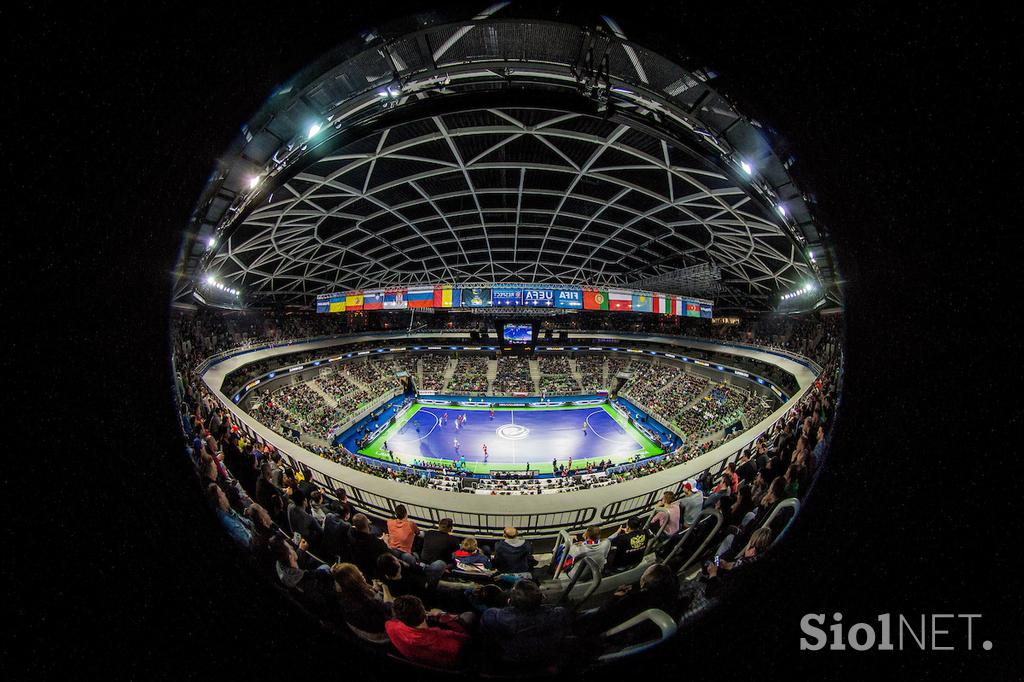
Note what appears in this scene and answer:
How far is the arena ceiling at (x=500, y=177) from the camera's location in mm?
999

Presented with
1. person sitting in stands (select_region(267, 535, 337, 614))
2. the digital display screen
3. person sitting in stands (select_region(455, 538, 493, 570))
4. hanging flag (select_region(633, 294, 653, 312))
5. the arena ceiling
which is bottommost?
person sitting in stands (select_region(455, 538, 493, 570))

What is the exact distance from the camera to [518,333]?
8844mm

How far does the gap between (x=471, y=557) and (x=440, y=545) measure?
7.5 inches

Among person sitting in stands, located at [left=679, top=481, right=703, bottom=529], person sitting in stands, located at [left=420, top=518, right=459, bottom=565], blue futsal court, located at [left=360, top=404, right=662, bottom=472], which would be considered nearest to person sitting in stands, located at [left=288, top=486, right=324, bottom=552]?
person sitting in stands, located at [left=420, top=518, right=459, bottom=565]

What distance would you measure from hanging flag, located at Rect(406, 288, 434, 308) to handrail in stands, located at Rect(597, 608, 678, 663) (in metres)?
5.31

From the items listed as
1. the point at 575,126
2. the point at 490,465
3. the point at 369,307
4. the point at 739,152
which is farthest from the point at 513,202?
the point at 490,465

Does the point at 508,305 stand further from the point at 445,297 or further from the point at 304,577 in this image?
the point at 304,577

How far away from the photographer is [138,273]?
737 millimetres

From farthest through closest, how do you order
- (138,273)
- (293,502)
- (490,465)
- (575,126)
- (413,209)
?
(490,465) → (413,209) → (575,126) → (293,502) → (138,273)

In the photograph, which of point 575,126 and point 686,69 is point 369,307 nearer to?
point 575,126

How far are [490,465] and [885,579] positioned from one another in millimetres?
11135

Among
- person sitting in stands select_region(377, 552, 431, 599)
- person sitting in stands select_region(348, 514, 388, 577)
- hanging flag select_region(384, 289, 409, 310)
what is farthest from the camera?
hanging flag select_region(384, 289, 409, 310)

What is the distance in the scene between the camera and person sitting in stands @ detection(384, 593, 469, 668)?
33.3 inches

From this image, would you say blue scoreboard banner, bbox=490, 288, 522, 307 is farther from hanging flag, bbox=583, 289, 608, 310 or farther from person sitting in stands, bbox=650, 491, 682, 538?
person sitting in stands, bbox=650, 491, 682, 538
